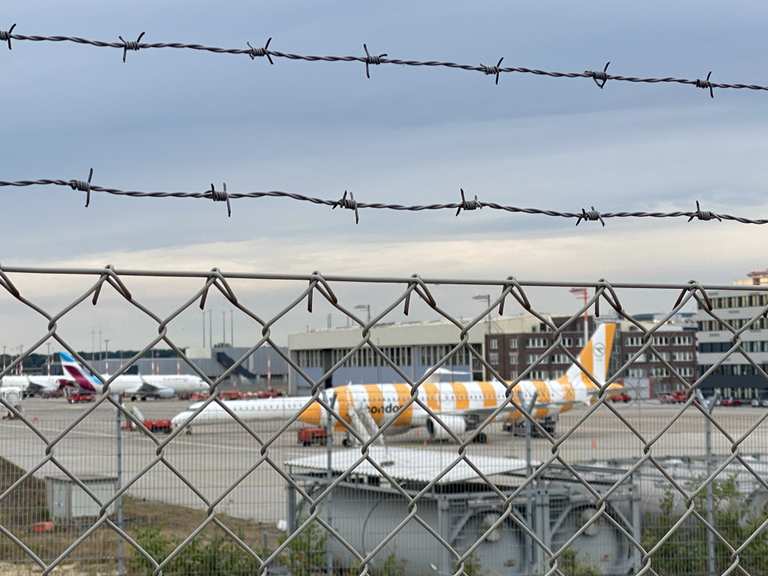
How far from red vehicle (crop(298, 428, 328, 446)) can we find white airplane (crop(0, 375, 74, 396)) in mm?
4630

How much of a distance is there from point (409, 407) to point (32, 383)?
46.4 inches

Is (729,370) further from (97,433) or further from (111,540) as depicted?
(111,540)

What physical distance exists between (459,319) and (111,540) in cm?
654

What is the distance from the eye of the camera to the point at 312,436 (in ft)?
27.5

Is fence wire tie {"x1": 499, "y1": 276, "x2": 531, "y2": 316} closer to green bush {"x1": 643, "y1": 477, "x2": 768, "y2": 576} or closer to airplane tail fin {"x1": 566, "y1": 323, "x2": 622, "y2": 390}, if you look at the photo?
airplane tail fin {"x1": 566, "y1": 323, "x2": 622, "y2": 390}

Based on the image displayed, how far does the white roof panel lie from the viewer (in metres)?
6.86

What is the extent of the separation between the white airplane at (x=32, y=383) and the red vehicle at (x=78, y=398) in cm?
8

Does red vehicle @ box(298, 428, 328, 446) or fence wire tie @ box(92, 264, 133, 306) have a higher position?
fence wire tie @ box(92, 264, 133, 306)

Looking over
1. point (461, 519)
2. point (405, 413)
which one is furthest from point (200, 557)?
point (405, 413)

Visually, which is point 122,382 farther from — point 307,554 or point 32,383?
point 32,383

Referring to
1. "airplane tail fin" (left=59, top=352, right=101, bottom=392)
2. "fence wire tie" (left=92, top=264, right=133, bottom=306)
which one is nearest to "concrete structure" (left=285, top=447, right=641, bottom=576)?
"airplane tail fin" (left=59, top=352, right=101, bottom=392)

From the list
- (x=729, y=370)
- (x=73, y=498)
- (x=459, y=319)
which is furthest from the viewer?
(x=73, y=498)

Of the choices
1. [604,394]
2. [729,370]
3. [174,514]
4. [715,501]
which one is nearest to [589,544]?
[715,501]

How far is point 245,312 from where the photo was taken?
Result: 7.76ft
